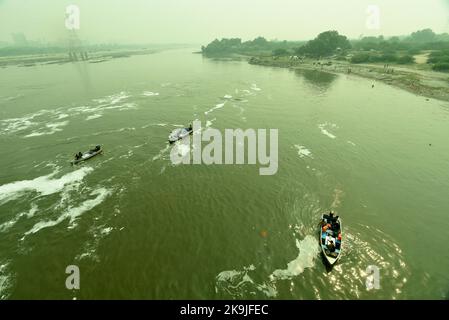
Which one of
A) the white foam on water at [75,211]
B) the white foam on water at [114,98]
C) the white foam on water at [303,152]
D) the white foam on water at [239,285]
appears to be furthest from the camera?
the white foam on water at [114,98]

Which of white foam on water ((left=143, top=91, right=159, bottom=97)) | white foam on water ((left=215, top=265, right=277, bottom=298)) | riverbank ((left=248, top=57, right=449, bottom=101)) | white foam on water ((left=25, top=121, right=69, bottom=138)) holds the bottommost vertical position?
white foam on water ((left=215, top=265, right=277, bottom=298))

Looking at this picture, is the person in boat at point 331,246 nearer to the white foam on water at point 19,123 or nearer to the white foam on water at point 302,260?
the white foam on water at point 302,260

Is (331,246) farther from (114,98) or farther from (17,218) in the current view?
(114,98)

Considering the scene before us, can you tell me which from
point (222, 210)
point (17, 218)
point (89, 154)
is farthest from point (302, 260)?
point (89, 154)

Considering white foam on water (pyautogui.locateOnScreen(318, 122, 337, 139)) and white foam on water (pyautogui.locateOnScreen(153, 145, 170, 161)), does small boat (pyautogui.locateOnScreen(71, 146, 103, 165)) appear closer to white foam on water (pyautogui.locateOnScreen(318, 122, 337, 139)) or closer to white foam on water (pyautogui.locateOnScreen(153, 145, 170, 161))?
white foam on water (pyautogui.locateOnScreen(153, 145, 170, 161))

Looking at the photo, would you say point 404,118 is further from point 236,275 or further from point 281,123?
point 236,275

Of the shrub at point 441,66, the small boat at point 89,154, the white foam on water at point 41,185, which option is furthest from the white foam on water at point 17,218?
the shrub at point 441,66

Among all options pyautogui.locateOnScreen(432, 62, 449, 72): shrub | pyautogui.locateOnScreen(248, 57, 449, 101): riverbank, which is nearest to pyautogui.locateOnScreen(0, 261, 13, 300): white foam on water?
pyautogui.locateOnScreen(248, 57, 449, 101): riverbank
